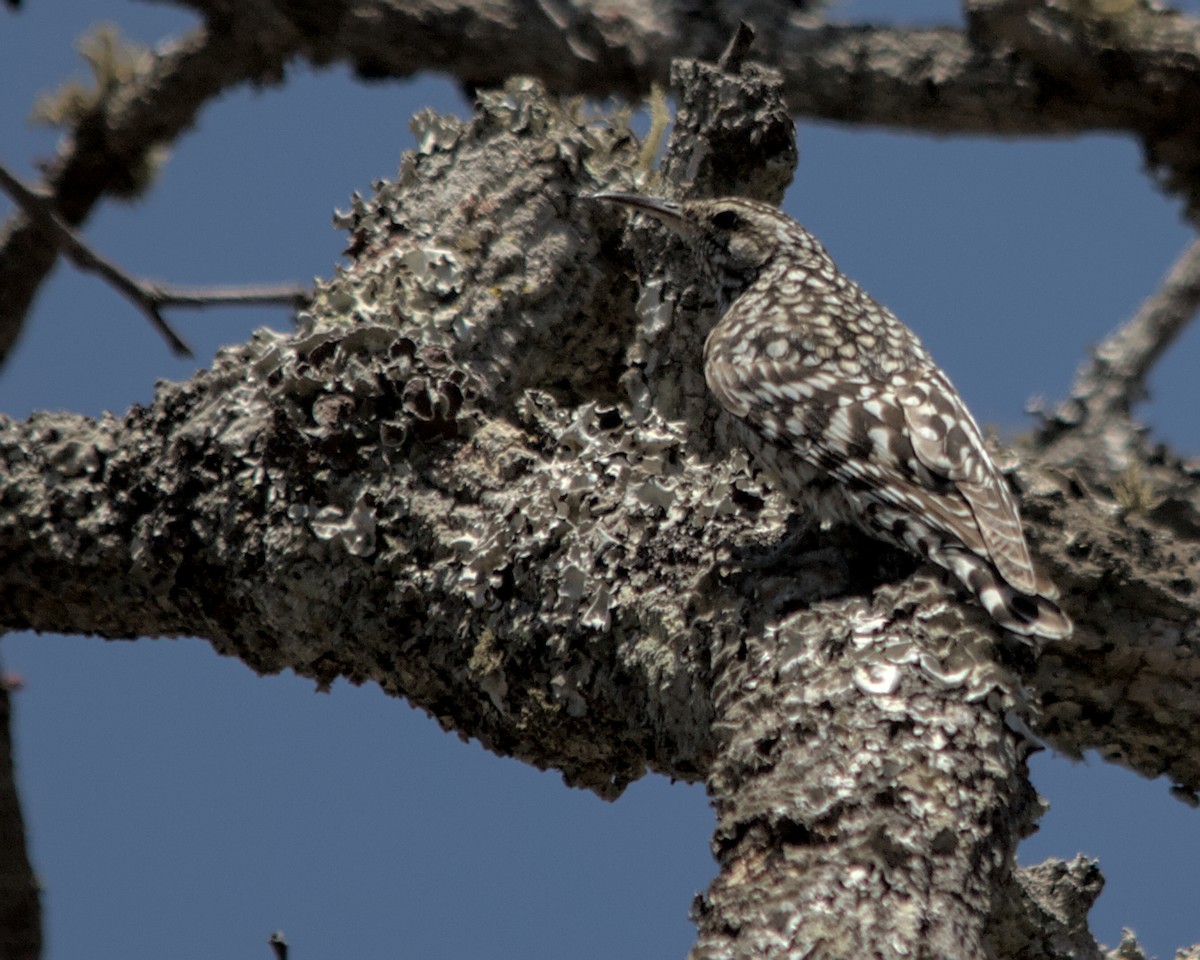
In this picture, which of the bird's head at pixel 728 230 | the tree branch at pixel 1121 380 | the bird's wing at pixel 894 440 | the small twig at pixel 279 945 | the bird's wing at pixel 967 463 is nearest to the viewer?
the small twig at pixel 279 945

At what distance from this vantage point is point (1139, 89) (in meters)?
7.03

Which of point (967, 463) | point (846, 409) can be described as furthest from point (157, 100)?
point (967, 463)

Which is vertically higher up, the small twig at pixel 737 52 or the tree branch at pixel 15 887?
the small twig at pixel 737 52

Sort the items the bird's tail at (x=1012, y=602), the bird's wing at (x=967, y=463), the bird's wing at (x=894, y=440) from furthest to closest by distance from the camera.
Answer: the bird's wing at (x=894, y=440), the bird's wing at (x=967, y=463), the bird's tail at (x=1012, y=602)

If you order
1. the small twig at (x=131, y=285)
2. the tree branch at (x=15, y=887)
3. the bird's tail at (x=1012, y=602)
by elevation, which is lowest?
the tree branch at (x=15, y=887)

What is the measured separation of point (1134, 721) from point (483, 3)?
4.38 meters

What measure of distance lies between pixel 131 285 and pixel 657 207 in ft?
5.19

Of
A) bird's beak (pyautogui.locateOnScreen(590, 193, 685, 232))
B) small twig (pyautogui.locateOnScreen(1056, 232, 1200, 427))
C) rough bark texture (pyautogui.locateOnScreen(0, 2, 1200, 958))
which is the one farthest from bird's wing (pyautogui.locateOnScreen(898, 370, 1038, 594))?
small twig (pyautogui.locateOnScreen(1056, 232, 1200, 427))

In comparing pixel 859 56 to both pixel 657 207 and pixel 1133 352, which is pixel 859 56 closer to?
pixel 1133 352

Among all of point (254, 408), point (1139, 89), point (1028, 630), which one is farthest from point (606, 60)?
point (1028, 630)

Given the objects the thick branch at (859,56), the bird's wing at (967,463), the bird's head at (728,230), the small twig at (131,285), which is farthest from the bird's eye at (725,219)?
the thick branch at (859,56)

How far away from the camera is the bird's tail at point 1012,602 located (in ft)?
10.2

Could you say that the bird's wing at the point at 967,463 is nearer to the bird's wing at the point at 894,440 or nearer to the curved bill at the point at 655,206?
the bird's wing at the point at 894,440

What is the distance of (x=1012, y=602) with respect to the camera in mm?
3146
